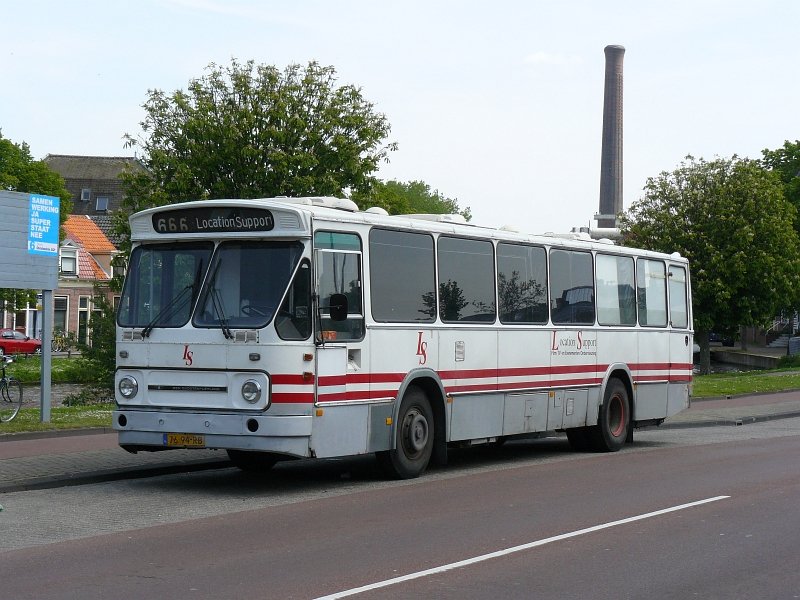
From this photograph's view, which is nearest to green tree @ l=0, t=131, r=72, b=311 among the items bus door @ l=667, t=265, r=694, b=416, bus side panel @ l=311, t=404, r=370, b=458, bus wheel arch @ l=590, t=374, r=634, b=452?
bus door @ l=667, t=265, r=694, b=416

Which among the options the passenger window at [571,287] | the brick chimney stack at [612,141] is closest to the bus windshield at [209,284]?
the passenger window at [571,287]

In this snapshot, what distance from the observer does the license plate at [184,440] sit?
13.1 metres

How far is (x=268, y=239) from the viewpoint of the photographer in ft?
43.8

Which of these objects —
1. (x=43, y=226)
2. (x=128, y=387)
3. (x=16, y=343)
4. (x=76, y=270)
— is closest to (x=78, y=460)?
(x=128, y=387)

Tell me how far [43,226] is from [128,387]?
8105mm

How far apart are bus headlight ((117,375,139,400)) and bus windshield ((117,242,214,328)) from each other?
0.59m

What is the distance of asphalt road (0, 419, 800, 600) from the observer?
8.18 metres

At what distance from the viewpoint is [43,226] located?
68.6 feet

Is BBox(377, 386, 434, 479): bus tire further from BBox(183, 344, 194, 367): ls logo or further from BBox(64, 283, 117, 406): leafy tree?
BBox(64, 283, 117, 406): leafy tree

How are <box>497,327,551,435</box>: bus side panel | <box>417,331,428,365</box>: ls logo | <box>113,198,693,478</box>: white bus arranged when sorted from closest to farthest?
1. <box>113,198,693,478</box>: white bus
2. <box>417,331,428,365</box>: ls logo
3. <box>497,327,551,435</box>: bus side panel

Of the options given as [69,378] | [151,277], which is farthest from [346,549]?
[69,378]

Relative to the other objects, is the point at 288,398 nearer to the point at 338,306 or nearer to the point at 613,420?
the point at 338,306

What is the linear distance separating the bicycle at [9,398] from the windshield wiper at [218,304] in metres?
9.90

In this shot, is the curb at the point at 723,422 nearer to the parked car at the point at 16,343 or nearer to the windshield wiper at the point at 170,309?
the windshield wiper at the point at 170,309
